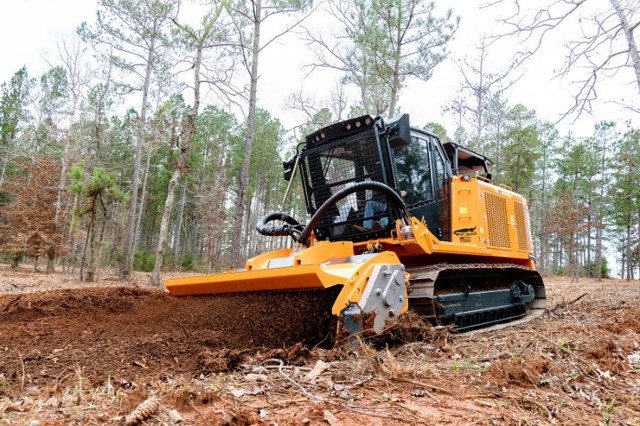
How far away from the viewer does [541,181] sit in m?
42.3

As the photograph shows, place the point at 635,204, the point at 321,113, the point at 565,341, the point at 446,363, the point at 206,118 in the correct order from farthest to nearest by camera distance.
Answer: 1. the point at 206,118
2. the point at 635,204
3. the point at 321,113
4. the point at 565,341
5. the point at 446,363

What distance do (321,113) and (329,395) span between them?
19175 mm

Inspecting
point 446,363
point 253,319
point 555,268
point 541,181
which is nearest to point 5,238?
point 253,319

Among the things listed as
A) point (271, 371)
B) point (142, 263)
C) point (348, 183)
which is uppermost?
point (348, 183)

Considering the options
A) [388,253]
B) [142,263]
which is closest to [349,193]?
[388,253]

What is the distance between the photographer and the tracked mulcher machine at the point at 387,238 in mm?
4137

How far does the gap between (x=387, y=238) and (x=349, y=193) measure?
37.6 inches

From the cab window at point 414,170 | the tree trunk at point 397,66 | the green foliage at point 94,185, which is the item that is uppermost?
the tree trunk at point 397,66

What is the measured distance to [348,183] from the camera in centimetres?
556

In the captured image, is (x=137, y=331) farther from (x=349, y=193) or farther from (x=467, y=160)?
(x=467, y=160)

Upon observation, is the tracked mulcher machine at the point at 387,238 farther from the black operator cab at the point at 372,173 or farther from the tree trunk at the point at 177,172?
the tree trunk at the point at 177,172

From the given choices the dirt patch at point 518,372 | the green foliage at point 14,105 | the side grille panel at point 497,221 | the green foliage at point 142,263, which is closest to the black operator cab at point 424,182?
the side grille panel at point 497,221

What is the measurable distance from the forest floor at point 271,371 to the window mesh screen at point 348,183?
4.61ft

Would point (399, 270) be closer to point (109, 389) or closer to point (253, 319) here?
point (253, 319)
